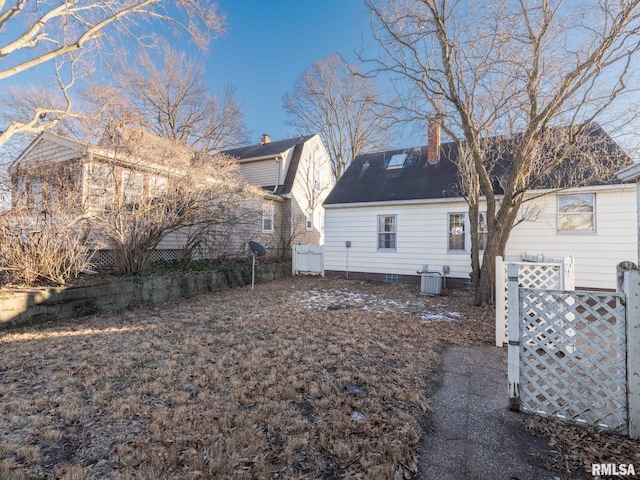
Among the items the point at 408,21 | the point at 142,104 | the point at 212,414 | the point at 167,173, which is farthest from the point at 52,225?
the point at 142,104

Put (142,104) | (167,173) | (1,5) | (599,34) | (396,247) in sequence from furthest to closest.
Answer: (142,104) < (396,247) < (167,173) < (1,5) < (599,34)

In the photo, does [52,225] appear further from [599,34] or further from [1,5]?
[599,34]

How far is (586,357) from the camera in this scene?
2.67 meters

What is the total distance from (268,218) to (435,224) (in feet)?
25.2

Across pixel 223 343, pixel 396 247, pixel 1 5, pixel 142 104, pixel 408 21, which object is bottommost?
pixel 223 343

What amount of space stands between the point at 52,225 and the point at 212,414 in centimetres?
612

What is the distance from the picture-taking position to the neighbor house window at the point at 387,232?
37.3 ft

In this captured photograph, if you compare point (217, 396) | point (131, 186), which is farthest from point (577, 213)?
point (131, 186)

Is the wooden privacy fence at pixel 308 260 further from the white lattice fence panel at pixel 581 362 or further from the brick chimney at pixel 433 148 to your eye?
the white lattice fence panel at pixel 581 362

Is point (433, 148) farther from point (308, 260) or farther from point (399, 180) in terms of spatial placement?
point (308, 260)

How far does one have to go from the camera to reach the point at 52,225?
20.8 ft

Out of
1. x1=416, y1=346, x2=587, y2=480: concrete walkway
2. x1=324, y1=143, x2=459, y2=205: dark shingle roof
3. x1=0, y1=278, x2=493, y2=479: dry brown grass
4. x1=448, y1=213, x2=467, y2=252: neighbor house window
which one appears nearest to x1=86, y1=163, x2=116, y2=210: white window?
x1=0, y1=278, x2=493, y2=479: dry brown grass

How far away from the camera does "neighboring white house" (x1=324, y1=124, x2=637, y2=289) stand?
8.44 metres

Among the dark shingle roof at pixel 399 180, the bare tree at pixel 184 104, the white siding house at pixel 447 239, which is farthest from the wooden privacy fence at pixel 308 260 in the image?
the bare tree at pixel 184 104
